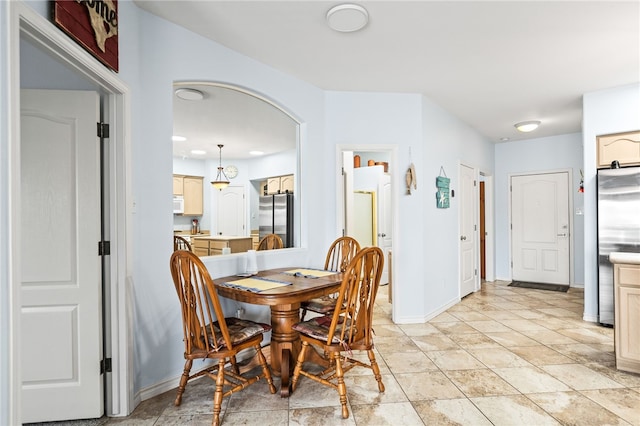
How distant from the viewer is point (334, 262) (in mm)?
3684

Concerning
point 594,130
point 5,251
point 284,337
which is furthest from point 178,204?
point 594,130

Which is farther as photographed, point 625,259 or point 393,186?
point 393,186

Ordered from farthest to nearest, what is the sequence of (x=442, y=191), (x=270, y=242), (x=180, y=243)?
(x=442, y=191), (x=270, y=242), (x=180, y=243)

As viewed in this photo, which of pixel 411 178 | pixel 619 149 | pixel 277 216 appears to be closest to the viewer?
pixel 277 216

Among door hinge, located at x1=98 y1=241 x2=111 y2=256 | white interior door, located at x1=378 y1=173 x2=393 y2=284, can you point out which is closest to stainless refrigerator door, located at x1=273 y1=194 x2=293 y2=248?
door hinge, located at x1=98 y1=241 x2=111 y2=256

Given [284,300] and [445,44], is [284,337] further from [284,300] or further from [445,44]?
[445,44]

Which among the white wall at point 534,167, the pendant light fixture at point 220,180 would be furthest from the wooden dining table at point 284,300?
the white wall at point 534,167

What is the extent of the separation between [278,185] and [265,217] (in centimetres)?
39

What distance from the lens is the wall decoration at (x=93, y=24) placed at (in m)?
1.60

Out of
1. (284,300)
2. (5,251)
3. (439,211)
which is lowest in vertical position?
(284,300)

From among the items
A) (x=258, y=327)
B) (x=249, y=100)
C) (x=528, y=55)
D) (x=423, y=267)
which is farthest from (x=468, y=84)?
(x=258, y=327)

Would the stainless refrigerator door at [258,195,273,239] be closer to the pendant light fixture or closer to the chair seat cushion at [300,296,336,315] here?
the pendant light fixture

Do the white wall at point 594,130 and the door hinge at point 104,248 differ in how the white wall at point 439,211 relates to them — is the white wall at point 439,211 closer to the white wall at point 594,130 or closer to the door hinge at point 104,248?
the white wall at point 594,130

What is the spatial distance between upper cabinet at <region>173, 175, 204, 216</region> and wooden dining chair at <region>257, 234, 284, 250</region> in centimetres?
63
